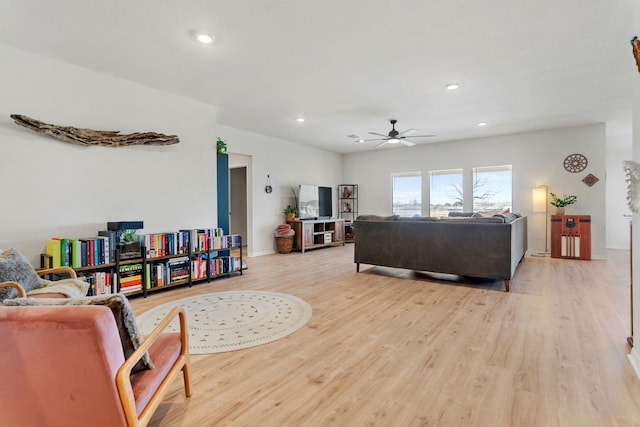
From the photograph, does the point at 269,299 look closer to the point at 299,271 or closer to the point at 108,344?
the point at 299,271

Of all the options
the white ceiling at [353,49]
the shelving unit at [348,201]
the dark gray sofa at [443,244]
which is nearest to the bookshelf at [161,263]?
the white ceiling at [353,49]

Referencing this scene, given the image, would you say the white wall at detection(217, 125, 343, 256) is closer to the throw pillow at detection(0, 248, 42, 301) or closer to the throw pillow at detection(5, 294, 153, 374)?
the throw pillow at detection(0, 248, 42, 301)

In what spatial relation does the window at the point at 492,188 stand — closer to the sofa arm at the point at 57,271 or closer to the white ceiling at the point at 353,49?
the white ceiling at the point at 353,49

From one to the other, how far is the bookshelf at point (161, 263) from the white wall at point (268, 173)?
2.00 m

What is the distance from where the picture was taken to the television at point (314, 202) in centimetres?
780

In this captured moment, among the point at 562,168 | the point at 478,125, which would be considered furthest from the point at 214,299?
the point at 562,168

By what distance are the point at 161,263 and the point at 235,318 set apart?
5.44 feet

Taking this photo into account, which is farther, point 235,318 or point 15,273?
point 235,318

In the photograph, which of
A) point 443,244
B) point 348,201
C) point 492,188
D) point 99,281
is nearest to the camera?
point 99,281

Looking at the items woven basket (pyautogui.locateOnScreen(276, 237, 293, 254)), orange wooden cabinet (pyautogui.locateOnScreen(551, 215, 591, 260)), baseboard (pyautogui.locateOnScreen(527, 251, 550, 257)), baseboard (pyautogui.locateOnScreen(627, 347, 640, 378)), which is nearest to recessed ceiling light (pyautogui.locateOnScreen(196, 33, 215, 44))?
baseboard (pyautogui.locateOnScreen(627, 347, 640, 378))

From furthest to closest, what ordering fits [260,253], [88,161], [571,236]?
[260,253] → [571,236] → [88,161]

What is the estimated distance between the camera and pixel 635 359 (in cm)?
209

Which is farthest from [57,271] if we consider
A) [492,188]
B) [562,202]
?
[562,202]

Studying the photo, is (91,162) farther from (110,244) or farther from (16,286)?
(16,286)
